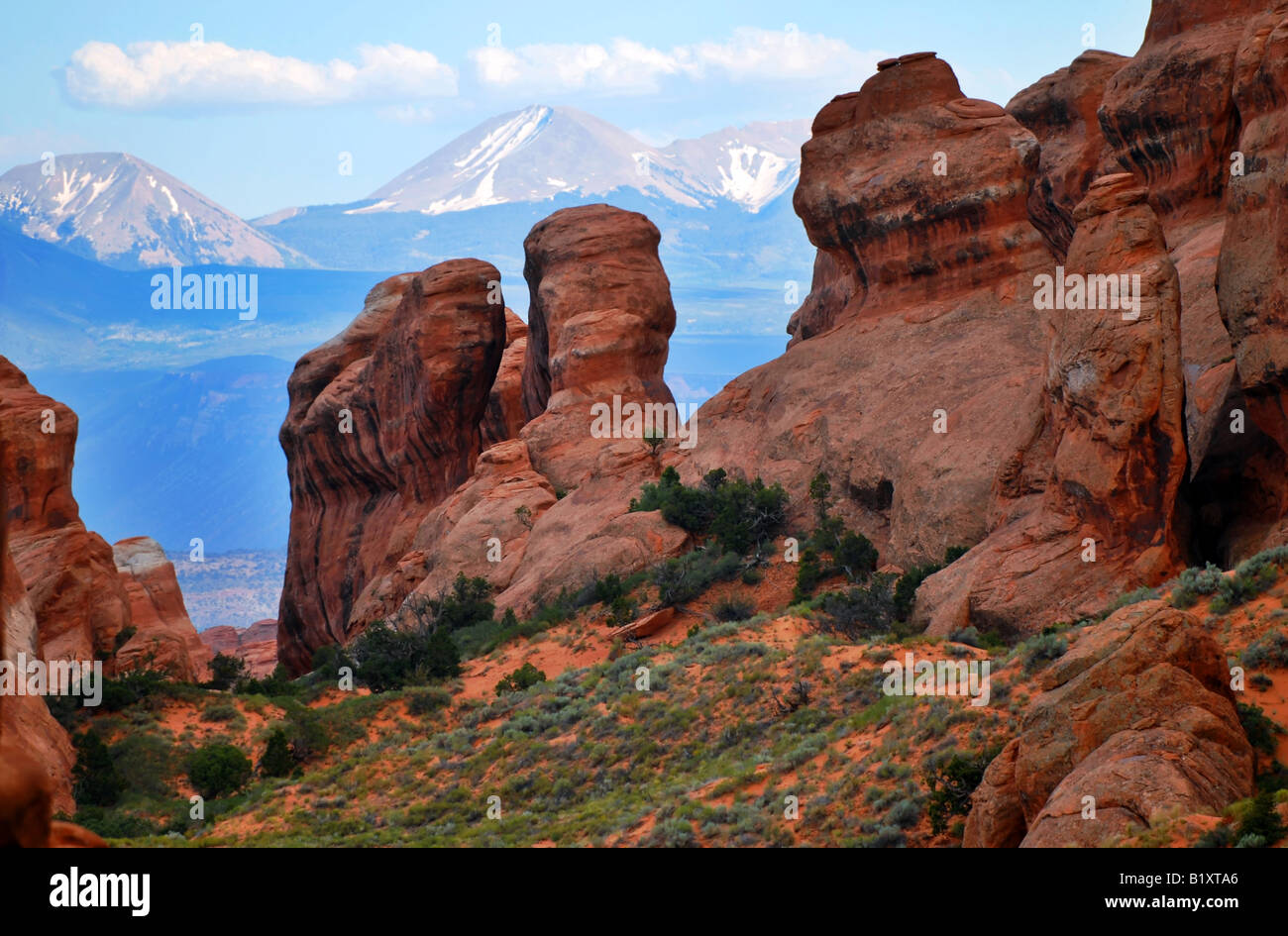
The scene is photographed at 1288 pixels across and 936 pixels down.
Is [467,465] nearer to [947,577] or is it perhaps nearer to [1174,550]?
[947,577]

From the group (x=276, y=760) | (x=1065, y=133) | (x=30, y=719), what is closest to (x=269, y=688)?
(x=276, y=760)

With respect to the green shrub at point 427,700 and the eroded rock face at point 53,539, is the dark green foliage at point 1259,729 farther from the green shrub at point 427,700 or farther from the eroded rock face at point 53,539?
the eroded rock face at point 53,539

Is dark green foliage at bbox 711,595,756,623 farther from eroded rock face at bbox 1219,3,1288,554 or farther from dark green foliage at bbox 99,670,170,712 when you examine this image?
dark green foliage at bbox 99,670,170,712

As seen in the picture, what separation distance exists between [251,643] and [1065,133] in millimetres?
63047

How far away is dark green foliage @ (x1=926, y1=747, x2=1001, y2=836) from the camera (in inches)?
619

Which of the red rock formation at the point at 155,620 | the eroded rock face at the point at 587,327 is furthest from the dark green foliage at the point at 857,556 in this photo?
the red rock formation at the point at 155,620

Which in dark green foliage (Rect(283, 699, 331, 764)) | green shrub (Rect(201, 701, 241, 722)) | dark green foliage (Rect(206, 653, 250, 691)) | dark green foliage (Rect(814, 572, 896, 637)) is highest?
dark green foliage (Rect(814, 572, 896, 637))

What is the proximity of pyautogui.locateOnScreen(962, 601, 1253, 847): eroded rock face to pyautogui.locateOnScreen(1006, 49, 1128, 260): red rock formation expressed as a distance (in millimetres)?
39218

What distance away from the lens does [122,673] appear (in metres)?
33.6

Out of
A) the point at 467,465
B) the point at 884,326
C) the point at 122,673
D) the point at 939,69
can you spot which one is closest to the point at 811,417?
the point at 884,326

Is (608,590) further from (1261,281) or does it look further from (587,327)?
(1261,281)

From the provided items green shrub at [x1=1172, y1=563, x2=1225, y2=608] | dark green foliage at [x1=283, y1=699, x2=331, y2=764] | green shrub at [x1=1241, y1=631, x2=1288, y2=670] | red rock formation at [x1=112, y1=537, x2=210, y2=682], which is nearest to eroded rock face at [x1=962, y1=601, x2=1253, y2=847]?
green shrub at [x1=1241, y1=631, x2=1288, y2=670]

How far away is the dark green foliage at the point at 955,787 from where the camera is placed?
15.7 m
